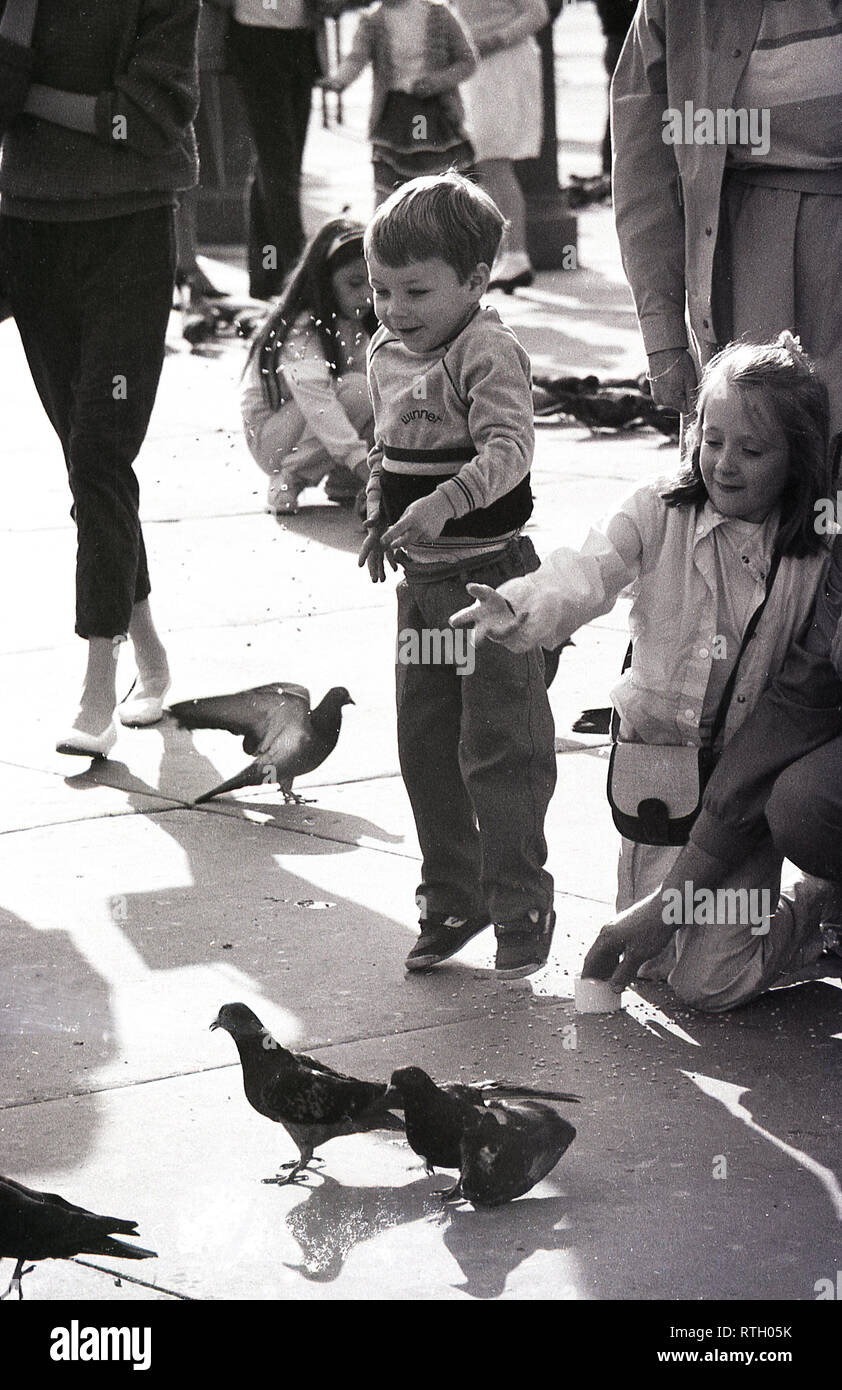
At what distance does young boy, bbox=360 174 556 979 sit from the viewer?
3939 mm

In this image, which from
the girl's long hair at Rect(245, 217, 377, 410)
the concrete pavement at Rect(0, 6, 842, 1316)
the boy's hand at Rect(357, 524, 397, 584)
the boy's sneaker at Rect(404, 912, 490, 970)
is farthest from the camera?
the girl's long hair at Rect(245, 217, 377, 410)

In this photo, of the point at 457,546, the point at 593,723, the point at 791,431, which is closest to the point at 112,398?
the point at 593,723

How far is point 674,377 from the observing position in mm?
4516

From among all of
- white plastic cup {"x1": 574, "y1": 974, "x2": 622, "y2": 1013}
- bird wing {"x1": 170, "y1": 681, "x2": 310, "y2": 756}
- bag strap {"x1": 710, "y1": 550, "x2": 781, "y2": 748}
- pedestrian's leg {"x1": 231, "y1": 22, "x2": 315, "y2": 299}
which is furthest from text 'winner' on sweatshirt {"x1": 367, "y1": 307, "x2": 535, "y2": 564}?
pedestrian's leg {"x1": 231, "y1": 22, "x2": 315, "y2": 299}

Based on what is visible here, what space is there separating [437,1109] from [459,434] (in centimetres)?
140

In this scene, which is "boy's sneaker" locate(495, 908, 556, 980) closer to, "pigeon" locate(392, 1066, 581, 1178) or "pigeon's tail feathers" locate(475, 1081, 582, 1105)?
"pigeon's tail feathers" locate(475, 1081, 582, 1105)

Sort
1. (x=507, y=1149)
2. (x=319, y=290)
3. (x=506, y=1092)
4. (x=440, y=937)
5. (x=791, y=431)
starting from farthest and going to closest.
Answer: (x=319, y=290) < (x=440, y=937) < (x=791, y=431) < (x=506, y=1092) < (x=507, y=1149)

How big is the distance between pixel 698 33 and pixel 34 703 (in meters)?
2.50

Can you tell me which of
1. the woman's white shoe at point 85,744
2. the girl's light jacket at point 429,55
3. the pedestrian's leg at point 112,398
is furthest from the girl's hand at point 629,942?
the girl's light jacket at point 429,55

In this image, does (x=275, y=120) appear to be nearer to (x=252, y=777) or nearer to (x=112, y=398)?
(x=112, y=398)

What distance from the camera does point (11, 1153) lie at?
329cm

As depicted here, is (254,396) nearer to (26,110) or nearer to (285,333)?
(285,333)

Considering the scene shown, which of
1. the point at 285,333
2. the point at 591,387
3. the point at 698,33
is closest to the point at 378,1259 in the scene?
the point at 698,33

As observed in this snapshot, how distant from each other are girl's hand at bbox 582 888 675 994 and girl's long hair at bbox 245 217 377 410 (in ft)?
12.0
